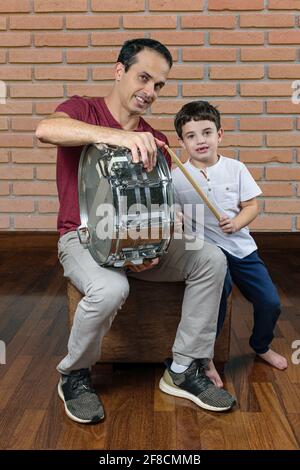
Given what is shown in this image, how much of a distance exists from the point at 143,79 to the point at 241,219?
0.50 m

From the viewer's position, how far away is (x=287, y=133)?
354cm

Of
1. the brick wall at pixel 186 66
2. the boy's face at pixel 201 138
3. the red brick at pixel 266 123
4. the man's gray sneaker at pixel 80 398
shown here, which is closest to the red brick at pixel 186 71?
the brick wall at pixel 186 66

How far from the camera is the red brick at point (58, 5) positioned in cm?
344

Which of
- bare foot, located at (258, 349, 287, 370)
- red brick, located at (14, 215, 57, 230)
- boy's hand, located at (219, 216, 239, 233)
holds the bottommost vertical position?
bare foot, located at (258, 349, 287, 370)

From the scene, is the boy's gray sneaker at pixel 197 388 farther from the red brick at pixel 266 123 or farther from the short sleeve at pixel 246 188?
the red brick at pixel 266 123

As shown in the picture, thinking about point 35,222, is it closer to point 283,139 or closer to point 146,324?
point 283,139

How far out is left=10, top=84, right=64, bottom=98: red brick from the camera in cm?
353

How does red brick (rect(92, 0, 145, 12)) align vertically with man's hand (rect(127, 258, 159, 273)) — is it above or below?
above

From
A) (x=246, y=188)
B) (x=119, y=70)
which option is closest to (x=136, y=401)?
(x=246, y=188)

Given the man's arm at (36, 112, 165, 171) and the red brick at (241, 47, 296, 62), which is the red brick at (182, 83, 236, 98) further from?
the man's arm at (36, 112, 165, 171)

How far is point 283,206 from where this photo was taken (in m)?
3.59

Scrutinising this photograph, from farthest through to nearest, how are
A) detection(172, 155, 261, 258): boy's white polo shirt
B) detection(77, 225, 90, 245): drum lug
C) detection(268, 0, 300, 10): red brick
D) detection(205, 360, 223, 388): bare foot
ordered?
detection(268, 0, 300, 10): red brick
detection(172, 155, 261, 258): boy's white polo shirt
detection(205, 360, 223, 388): bare foot
detection(77, 225, 90, 245): drum lug

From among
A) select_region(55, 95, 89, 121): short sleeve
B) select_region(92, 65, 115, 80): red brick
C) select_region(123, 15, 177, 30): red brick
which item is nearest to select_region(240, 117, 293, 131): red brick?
select_region(123, 15, 177, 30): red brick

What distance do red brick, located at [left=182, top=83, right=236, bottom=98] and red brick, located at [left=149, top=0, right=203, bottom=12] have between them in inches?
14.5
